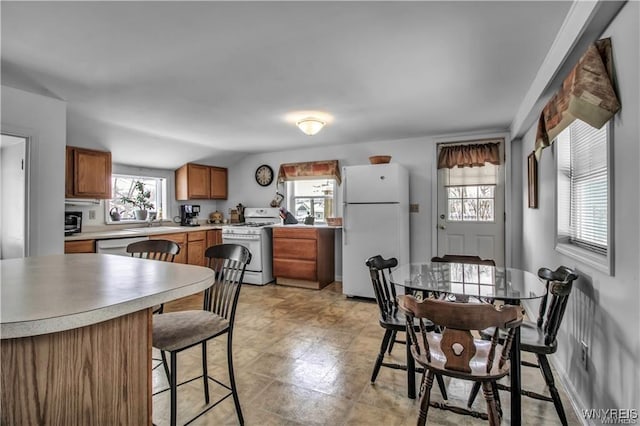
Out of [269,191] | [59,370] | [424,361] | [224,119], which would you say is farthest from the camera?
[269,191]

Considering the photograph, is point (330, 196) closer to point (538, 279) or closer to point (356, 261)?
point (356, 261)

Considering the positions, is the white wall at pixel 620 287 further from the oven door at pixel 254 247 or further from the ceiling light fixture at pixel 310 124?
the oven door at pixel 254 247

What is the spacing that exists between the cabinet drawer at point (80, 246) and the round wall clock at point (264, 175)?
8.81ft

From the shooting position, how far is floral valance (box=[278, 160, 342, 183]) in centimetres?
494

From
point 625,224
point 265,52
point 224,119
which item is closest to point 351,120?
point 224,119

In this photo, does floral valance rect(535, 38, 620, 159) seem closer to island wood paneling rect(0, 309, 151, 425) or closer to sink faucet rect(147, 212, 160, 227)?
island wood paneling rect(0, 309, 151, 425)

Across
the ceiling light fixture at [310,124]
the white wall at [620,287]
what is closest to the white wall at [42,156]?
the ceiling light fixture at [310,124]

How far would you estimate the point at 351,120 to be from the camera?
3.59m

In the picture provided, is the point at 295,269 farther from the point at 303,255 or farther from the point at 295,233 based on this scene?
the point at 295,233

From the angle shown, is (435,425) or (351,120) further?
(351,120)

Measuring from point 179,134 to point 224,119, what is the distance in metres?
1.02

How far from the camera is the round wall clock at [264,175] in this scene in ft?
18.1

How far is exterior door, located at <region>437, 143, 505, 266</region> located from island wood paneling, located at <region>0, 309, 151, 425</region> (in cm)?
398
